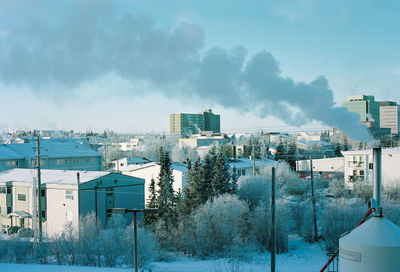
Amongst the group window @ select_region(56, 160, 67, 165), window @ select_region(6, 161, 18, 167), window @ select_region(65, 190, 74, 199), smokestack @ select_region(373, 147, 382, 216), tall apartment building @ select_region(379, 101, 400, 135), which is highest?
tall apartment building @ select_region(379, 101, 400, 135)

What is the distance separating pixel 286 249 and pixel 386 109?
645 inches

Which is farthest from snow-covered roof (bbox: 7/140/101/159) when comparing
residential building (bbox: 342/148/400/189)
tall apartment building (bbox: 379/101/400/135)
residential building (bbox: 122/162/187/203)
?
tall apartment building (bbox: 379/101/400/135)

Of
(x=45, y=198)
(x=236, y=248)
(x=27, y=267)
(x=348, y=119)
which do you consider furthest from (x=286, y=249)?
(x=45, y=198)

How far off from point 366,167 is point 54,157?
3137 centimetres

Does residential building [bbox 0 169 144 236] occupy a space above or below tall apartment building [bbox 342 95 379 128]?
below

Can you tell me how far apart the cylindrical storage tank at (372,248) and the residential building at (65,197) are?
19799 millimetres

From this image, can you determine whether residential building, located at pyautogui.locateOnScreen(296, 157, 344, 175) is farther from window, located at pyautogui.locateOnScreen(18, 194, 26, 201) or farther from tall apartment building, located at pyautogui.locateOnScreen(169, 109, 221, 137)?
tall apartment building, located at pyautogui.locateOnScreen(169, 109, 221, 137)

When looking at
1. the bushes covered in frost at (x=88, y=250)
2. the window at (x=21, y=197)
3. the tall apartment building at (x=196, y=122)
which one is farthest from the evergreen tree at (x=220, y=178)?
the tall apartment building at (x=196, y=122)

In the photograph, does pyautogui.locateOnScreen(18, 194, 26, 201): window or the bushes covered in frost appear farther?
pyautogui.locateOnScreen(18, 194, 26, 201): window

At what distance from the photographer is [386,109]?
3234cm

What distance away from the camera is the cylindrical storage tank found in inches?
241

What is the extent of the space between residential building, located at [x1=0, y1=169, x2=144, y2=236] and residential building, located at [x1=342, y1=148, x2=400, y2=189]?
19.3 metres

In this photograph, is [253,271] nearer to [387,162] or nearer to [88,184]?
[88,184]

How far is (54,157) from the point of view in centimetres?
4347
